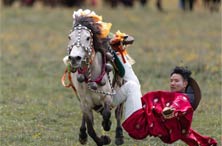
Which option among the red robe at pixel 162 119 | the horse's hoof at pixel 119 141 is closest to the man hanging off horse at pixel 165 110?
the red robe at pixel 162 119

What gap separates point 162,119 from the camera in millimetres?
8703

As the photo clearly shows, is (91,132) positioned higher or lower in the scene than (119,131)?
higher

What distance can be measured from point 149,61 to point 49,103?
21.0 ft

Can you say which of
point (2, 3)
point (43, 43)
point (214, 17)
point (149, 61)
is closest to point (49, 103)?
point (149, 61)

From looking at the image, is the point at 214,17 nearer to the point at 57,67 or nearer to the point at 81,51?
the point at 57,67

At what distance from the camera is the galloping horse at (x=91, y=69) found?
868 centimetres

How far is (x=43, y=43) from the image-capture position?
23938 millimetres

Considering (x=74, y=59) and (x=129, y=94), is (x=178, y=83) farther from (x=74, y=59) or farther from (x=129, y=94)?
(x=74, y=59)

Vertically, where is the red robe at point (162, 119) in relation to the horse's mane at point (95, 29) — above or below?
below

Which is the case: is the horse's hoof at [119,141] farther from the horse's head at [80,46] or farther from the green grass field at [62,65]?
the horse's head at [80,46]

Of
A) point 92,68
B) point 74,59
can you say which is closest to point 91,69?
point 92,68

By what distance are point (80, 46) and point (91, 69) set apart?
51cm

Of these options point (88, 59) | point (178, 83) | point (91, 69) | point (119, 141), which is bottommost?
point (119, 141)

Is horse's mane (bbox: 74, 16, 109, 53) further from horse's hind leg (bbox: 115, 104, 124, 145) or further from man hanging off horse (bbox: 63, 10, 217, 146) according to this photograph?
horse's hind leg (bbox: 115, 104, 124, 145)
